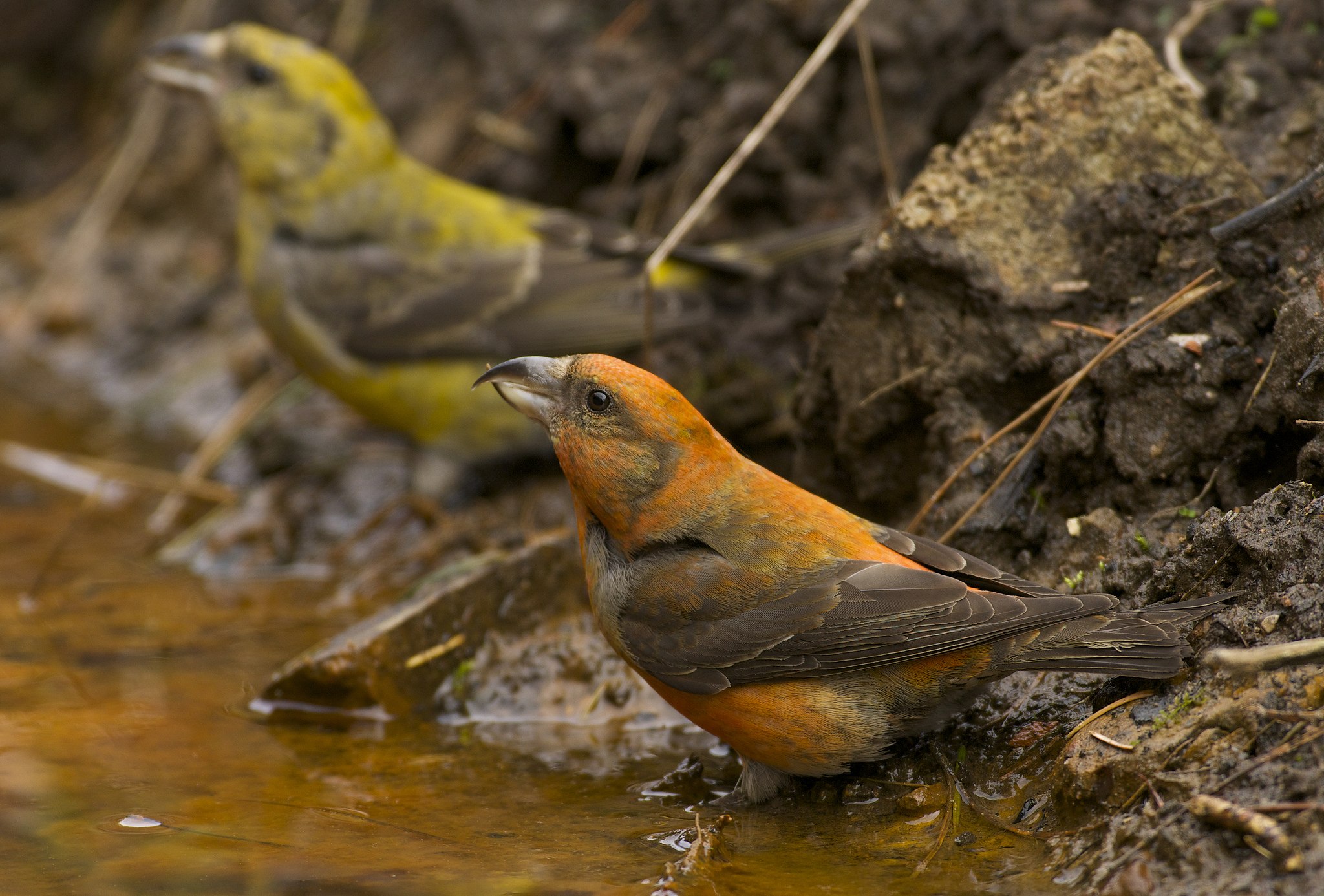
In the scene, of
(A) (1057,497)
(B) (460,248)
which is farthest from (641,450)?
(B) (460,248)

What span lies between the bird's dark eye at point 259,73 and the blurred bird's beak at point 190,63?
164 mm

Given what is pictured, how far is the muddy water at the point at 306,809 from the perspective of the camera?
2.84 meters

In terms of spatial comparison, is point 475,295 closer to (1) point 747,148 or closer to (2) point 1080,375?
(1) point 747,148

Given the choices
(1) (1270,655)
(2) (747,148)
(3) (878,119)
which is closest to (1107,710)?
(1) (1270,655)

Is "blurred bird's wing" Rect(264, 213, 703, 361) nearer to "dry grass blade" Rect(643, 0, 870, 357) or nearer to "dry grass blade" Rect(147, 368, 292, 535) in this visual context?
"dry grass blade" Rect(643, 0, 870, 357)

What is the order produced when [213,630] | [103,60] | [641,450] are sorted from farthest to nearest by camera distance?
[103,60], [213,630], [641,450]

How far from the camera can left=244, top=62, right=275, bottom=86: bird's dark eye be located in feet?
19.7

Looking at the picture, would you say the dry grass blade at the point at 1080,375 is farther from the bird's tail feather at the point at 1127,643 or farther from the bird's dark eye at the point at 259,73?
the bird's dark eye at the point at 259,73

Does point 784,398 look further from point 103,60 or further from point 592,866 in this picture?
point 103,60

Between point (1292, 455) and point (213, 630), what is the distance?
12.1 ft

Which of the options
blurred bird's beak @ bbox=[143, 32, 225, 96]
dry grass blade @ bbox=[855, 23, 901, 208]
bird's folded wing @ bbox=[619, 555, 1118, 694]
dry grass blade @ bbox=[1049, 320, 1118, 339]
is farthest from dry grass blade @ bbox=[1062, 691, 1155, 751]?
blurred bird's beak @ bbox=[143, 32, 225, 96]

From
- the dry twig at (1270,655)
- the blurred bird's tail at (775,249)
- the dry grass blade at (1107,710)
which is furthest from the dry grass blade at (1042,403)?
the blurred bird's tail at (775,249)

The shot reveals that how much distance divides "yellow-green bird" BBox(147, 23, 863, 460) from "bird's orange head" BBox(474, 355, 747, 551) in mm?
2087

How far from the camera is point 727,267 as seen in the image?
5.67 meters
